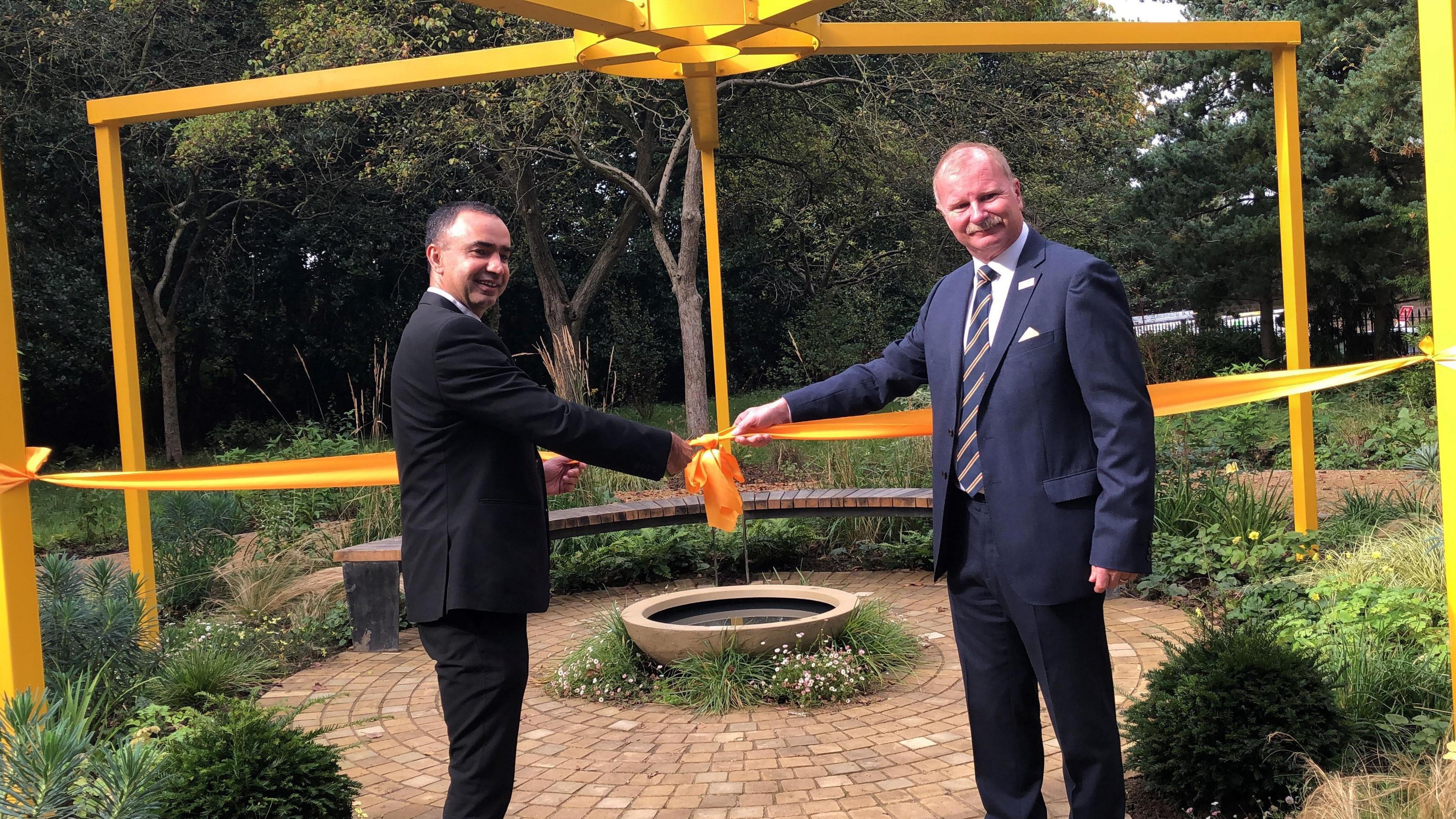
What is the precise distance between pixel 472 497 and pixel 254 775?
1093mm

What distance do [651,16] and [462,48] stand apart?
35.6 ft

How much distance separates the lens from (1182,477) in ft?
24.4

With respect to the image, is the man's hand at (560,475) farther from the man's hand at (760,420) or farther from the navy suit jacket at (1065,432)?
the navy suit jacket at (1065,432)

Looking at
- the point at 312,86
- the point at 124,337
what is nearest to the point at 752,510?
the point at 312,86

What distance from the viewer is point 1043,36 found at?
5.42 m

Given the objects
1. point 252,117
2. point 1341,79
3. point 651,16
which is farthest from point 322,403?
point 1341,79

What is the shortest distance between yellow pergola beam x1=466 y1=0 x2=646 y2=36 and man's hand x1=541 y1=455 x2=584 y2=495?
1.41 metres

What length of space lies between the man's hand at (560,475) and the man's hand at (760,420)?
1.87 feet

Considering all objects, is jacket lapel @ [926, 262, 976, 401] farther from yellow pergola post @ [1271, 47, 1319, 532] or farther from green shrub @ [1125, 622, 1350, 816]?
yellow pergola post @ [1271, 47, 1319, 532]

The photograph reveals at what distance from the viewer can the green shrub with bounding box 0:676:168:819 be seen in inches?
97.4

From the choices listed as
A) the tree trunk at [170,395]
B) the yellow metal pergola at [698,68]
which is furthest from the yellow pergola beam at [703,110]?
the tree trunk at [170,395]

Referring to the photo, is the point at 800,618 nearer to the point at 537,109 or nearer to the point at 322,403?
the point at 537,109

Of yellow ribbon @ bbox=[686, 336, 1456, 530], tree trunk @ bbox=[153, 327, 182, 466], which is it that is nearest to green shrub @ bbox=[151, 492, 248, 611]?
yellow ribbon @ bbox=[686, 336, 1456, 530]

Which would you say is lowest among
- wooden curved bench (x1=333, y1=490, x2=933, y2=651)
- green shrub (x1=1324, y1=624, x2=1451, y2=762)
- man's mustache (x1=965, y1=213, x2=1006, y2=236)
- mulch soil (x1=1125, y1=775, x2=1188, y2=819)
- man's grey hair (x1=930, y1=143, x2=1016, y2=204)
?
mulch soil (x1=1125, y1=775, x2=1188, y2=819)
